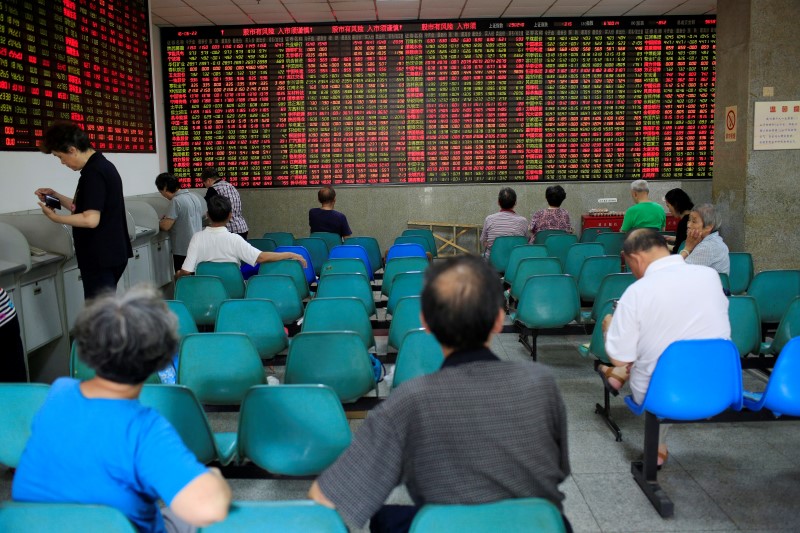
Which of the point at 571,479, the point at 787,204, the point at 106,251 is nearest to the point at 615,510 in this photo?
the point at 571,479

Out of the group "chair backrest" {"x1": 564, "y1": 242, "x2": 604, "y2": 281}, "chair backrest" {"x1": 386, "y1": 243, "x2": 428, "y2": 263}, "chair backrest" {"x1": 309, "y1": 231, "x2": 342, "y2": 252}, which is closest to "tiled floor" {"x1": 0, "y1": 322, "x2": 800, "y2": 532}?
"chair backrest" {"x1": 564, "y1": 242, "x2": 604, "y2": 281}

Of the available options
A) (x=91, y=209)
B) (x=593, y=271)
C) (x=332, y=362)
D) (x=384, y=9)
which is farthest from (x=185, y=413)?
(x=384, y=9)

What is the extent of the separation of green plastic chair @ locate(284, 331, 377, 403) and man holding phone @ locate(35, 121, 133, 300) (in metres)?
1.80

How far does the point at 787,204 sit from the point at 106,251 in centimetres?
631

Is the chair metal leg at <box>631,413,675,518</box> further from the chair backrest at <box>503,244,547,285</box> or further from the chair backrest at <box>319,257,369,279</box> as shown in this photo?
the chair backrest at <box>503,244,547,285</box>

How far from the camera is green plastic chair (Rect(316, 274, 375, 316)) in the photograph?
468 cm

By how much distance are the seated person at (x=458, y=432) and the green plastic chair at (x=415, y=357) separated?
4.52 ft

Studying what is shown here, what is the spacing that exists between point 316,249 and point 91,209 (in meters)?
2.82

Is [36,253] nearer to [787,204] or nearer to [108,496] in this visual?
[108,496]

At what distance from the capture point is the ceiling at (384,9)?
838cm

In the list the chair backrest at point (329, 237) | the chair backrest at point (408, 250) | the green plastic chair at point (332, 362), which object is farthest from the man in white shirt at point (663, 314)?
the chair backrest at point (329, 237)

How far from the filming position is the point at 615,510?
2943 millimetres

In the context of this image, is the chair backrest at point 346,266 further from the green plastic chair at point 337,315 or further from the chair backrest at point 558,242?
the chair backrest at point 558,242

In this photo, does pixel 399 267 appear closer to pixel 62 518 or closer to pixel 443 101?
pixel 62 518
